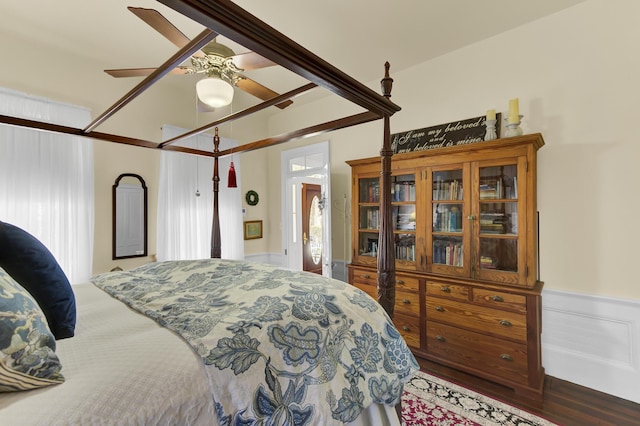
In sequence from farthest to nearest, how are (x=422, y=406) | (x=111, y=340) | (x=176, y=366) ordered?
1. (x=422, y=406)
2. (x=111, y=340)
3. (x=176, y=366)

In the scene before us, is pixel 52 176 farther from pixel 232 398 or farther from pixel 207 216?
pixel 232 398

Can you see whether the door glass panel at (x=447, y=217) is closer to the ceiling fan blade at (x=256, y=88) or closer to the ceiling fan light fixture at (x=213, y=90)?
the ceiling fan blade at (x=256, y=88)

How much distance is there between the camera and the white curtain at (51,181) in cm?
241

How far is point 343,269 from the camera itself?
3.67 metres

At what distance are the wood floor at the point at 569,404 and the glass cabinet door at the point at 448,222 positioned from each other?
0.86 metres

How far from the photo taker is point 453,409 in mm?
1965

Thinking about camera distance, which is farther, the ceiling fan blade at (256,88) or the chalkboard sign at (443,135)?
the chalkboard sign at (443,135)

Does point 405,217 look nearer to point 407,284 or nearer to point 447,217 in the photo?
point 447,217

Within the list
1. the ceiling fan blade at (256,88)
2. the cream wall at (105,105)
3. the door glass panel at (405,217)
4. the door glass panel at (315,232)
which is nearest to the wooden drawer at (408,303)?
the door glass panel at (405,217)

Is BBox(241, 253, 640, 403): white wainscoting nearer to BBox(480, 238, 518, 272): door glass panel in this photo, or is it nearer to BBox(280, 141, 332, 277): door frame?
BBox(480, 238, 518, 272): door glass panel

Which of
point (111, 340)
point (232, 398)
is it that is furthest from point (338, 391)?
point (111, 340)

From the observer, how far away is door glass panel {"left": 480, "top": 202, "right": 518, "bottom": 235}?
2.28 metres

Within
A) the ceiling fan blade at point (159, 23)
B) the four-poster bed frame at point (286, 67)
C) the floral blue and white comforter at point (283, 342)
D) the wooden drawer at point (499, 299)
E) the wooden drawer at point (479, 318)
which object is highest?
the ceiling fan blade at point (159, 23)

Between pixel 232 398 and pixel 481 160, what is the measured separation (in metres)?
2.37
